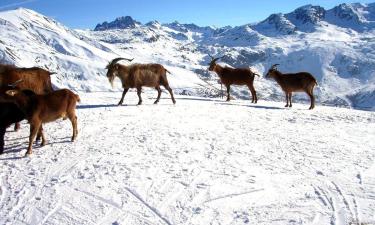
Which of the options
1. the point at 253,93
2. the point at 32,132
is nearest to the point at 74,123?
the point at 32,132

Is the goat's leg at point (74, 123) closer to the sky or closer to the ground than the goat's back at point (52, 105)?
closer to the ground

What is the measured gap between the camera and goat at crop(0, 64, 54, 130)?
15559 mm

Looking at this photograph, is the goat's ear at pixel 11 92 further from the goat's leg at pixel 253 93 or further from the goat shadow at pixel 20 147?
the goat's leg at pixel 253 93

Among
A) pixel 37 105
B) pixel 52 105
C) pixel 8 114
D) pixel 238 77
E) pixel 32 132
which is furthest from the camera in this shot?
pixel 238 77

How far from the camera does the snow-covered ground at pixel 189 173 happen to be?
9219 millimetres

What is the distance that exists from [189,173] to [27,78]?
776cm

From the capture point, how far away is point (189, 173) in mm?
11227

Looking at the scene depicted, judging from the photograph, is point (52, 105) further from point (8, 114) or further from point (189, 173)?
point (189, 173)

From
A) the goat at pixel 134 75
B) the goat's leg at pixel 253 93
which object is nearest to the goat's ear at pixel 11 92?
the goat at pixel 134 75

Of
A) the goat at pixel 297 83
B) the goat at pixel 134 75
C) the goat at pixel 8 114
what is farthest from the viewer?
the goat at pixel 297 83

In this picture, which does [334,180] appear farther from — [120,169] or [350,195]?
[120,169]

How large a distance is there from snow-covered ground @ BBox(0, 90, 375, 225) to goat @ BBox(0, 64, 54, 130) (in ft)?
4.85

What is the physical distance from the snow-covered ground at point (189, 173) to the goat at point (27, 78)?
1.48 meters

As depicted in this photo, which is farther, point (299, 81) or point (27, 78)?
point (299, 81)
